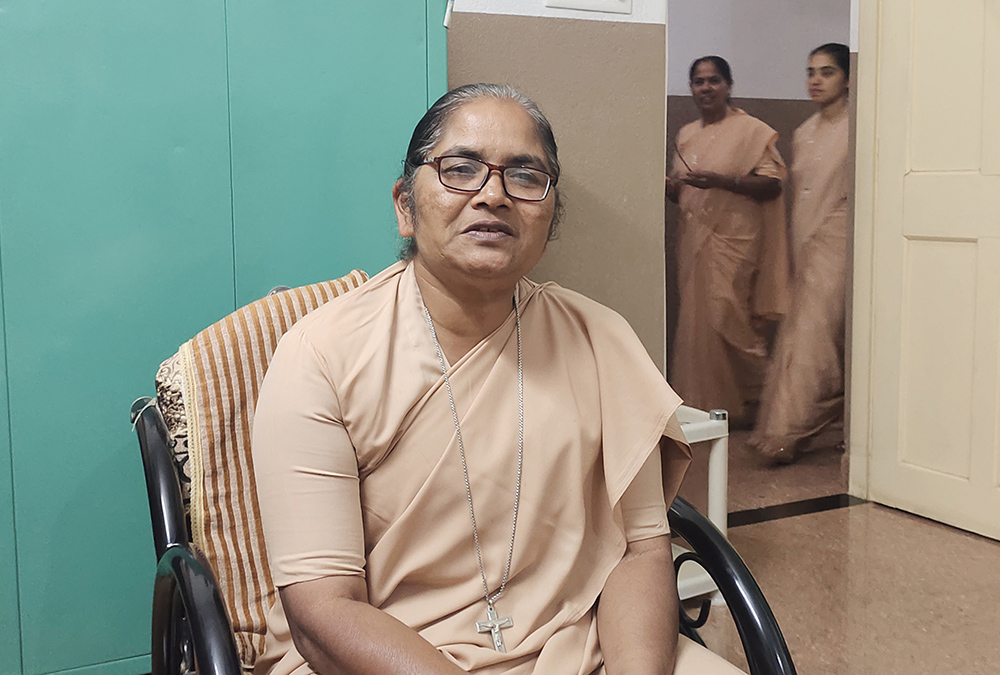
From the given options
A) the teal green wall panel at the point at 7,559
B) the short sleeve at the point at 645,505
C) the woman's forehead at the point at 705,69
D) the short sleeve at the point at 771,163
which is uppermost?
the woman's forehead at the point at 705,69

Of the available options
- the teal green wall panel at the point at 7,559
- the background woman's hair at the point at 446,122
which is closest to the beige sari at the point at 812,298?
the background woman's hair at the point at 446,122

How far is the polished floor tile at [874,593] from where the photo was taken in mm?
2471

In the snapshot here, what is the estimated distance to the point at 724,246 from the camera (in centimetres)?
341

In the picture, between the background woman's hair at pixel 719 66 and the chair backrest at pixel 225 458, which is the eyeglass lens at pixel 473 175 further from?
the background woman's hair at pixel 719 66

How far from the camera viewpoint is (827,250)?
12.1 ft

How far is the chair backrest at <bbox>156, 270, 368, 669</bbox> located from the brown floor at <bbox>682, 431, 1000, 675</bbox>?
1400 millimetres

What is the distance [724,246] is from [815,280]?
483 millimetres

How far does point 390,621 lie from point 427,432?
27 centimetres

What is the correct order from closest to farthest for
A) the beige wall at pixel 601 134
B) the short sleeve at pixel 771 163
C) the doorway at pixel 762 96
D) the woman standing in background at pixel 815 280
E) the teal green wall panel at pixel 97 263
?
the teal green wall panel at pixel 97 263, the beige wall at pixel 601 134, the doorway at pixel 762 96, the short sleeve at pixel 771 163, the woman standing in background at pixel 815 280

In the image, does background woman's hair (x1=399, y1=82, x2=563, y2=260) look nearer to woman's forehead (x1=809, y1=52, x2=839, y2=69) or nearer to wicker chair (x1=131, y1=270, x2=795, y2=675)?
wicker chair (x1=131, y1=270, x2=795, y2=675)

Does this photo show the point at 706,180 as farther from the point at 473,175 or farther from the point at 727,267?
the point at 473,175

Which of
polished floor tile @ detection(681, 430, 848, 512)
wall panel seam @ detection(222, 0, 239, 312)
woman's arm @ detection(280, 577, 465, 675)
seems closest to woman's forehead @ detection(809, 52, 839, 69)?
polished floor tile @ detection(681, 430, 848, 512)

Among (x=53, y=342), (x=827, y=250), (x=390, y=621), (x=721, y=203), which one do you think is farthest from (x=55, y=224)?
(x=827, y=250)

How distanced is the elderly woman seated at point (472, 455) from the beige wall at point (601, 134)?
4.40 ft
